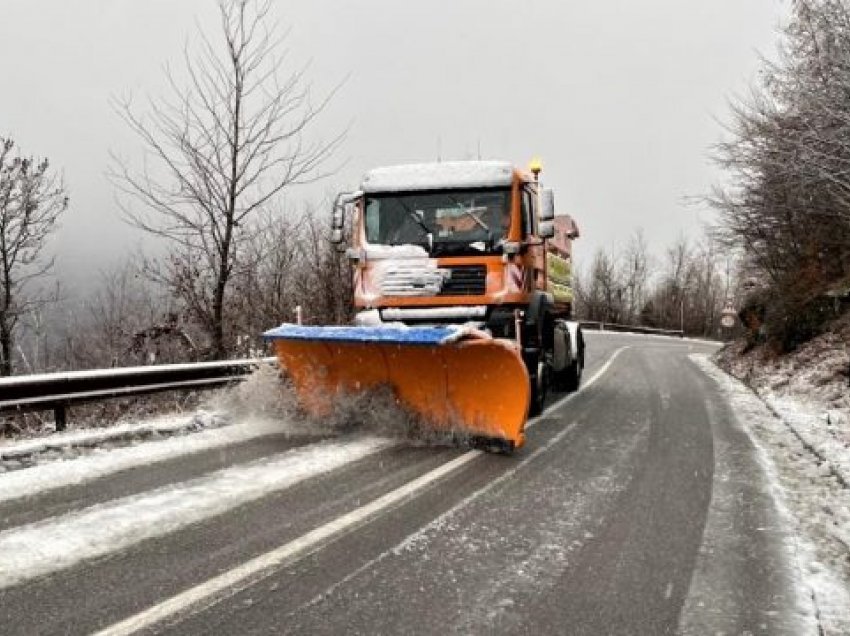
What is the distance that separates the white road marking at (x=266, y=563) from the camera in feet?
10.5

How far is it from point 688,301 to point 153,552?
245 ft

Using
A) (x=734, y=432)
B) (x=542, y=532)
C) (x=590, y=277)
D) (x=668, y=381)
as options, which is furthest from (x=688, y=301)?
(x=542, y=532)

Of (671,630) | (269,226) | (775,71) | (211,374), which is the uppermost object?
(775,71)

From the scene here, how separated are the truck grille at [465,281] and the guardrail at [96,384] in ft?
7.60

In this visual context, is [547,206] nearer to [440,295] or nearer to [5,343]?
[440,295]

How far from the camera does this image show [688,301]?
73.3m

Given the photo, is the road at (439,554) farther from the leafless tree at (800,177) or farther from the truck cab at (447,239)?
the leafless tree at (800,177)

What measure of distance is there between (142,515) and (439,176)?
17.7ft

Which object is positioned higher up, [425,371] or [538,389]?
[425,371]

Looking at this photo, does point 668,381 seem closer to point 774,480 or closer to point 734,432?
point 734,432

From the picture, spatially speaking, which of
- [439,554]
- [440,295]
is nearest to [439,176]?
[440,295]

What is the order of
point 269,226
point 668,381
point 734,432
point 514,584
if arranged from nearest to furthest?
point 514,584 < point 734,432 < point 668,381 < point 269,226

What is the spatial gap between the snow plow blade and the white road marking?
0.89m

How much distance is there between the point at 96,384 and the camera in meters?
7.88
